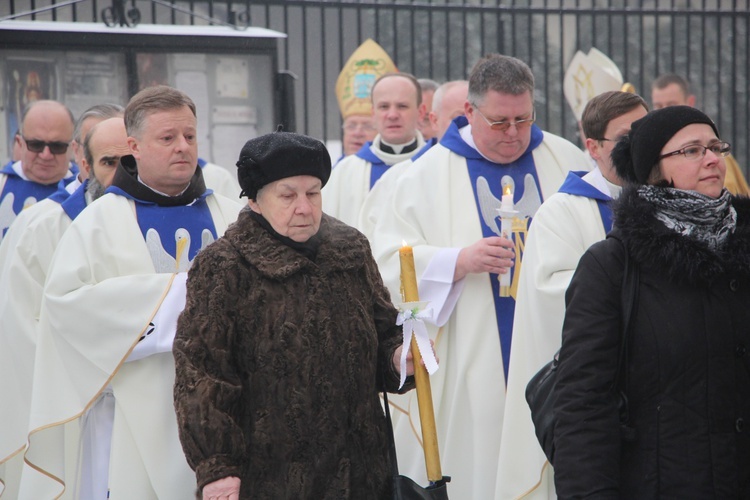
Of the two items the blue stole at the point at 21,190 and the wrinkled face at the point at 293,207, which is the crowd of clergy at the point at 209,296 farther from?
the blue stole at the point at 21,190

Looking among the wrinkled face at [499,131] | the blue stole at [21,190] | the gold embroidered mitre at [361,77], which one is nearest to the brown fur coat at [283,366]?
the wrinkled face at [499,131]

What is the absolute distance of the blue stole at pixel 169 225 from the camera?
16.1 ft

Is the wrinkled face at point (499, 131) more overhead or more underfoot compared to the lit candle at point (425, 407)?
more overhead

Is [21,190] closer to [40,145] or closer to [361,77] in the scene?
[40,145]

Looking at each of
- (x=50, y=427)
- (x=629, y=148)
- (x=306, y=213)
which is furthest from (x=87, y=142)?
(x=629, y=148)

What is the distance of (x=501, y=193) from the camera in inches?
230

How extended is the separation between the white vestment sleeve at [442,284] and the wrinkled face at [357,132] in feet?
12.6

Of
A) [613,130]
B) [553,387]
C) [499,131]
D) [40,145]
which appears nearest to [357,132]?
[40,145]

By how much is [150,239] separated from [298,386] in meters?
1.46

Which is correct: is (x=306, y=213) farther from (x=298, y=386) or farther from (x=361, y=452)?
(x=361, y=452)

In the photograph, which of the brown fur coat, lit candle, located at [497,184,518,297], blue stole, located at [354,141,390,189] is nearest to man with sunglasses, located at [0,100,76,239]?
blue stole, located at [354,141,390,189]

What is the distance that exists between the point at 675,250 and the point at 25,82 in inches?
250

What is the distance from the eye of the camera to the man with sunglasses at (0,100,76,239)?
7.44m

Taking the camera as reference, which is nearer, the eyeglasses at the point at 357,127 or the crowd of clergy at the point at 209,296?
the crowd of clergy at the point at 209,296
